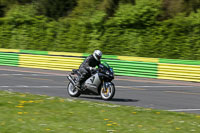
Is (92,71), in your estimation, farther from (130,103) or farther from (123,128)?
(123,128)

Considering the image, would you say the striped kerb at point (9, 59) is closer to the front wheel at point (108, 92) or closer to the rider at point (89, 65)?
the rider at point (89, 65)

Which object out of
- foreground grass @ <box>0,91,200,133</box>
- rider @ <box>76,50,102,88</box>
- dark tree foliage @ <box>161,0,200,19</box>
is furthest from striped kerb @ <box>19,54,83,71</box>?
foreground grass @ <box>0,91,200,133</box>

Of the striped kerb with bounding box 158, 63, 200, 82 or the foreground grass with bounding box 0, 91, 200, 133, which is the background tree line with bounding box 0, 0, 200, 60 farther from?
the foreground grass with bounding box 0, 91, 200, 133

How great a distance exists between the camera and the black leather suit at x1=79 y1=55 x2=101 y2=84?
1346 cm

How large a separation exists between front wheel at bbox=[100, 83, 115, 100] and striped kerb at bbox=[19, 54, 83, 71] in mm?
11775

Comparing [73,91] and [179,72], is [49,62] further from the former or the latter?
[73,91]

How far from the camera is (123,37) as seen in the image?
29203mm

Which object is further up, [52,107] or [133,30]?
[133,30]

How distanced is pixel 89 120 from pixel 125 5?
2109cm

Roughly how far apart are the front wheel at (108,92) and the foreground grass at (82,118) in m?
1.67

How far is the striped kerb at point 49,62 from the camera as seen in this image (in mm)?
25638

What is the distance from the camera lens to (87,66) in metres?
13.6

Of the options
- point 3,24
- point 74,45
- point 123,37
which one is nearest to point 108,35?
point 123,37

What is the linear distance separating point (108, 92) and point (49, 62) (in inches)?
538
